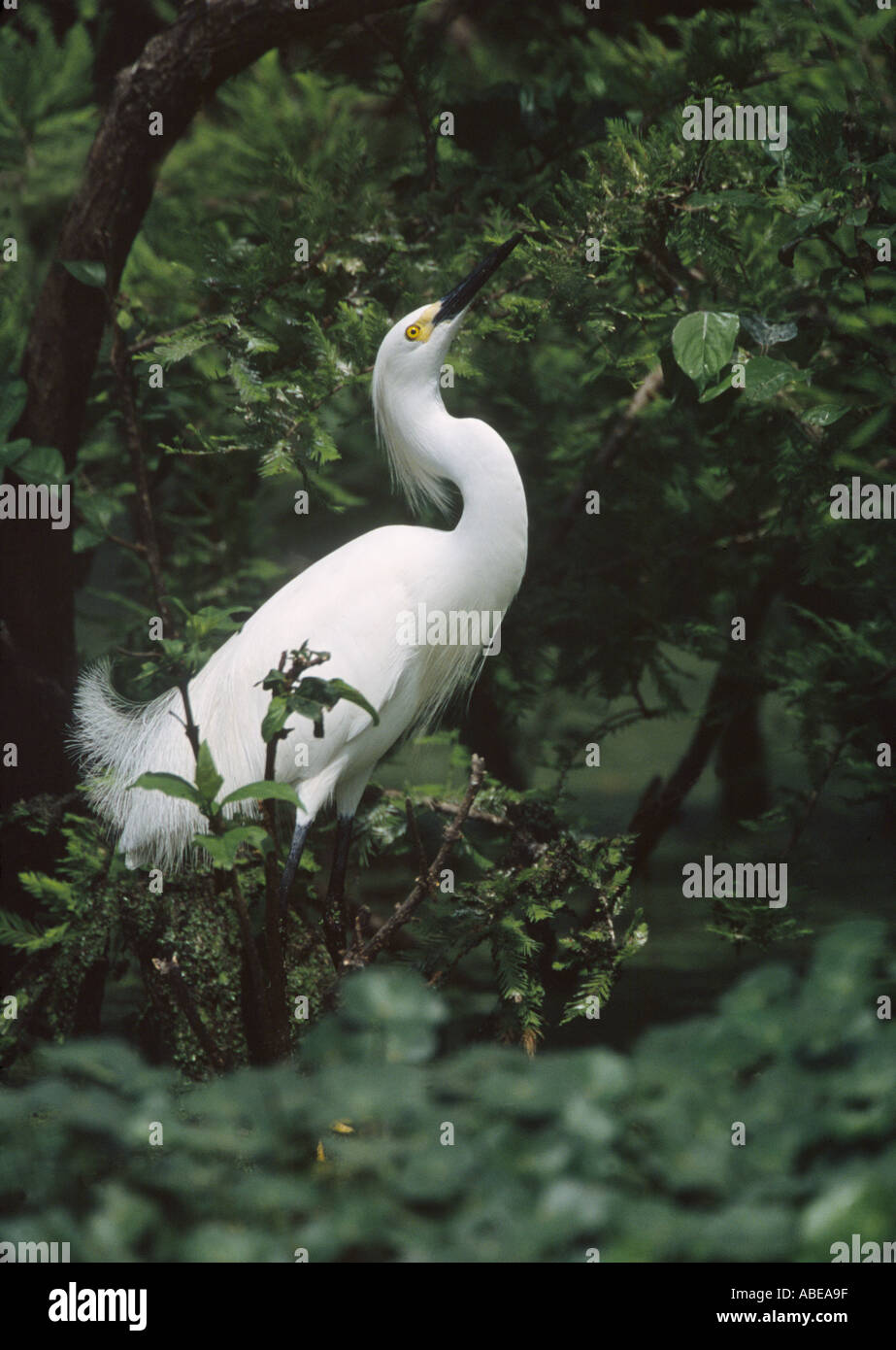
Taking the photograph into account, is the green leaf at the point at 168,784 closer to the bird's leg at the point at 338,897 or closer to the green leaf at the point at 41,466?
the bird's leg at the point at 338,897

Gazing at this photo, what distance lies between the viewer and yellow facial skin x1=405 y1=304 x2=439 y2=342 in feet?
10.1

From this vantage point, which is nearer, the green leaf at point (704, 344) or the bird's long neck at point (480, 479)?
the green leaf at point (704, 344)

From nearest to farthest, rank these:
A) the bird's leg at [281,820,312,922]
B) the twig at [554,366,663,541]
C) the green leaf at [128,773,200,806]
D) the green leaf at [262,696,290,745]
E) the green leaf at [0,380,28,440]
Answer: the green leaf at [128,773,200,806]
the green leaf at [262,696,290,745]
the bird's leg at [281,820,312,922]
the green leaf at [0,380,28,440]
the twig at [554,366,663,541]

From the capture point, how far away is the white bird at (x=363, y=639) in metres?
3.05

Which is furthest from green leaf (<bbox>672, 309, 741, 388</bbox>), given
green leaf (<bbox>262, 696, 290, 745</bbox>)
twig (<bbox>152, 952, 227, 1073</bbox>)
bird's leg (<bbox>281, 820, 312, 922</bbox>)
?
twig (<bbox>152, 952, 227, 1073</bbox>)

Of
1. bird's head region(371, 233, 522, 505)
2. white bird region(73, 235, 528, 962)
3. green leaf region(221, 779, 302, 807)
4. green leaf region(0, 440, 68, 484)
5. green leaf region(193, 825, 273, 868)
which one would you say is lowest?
green leaf region(193, 825, 273, 868)

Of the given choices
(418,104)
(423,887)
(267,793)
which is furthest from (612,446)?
(267,793)

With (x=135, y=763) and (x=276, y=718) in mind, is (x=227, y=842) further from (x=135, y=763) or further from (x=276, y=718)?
(x=135, y=763)

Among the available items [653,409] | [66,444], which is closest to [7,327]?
[66,444]

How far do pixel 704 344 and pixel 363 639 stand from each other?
1.03 m

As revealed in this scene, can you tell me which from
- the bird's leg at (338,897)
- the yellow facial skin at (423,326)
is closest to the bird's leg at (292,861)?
the bird's leg at (338,897)

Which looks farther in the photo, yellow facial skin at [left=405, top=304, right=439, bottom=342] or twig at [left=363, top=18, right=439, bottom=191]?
twig at [left=363, top=18, right=439, bottom=191]

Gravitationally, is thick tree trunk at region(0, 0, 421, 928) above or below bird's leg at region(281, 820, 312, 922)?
above

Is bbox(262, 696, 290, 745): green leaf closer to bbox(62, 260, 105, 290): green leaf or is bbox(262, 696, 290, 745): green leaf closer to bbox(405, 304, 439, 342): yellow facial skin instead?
bbox(405, 304, 439, 342): yellow facial skin
